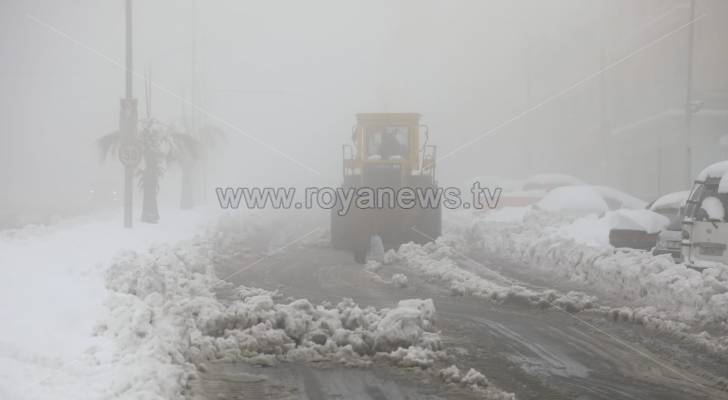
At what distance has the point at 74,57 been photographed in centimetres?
10812

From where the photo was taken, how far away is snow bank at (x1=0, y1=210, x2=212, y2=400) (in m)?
5.91

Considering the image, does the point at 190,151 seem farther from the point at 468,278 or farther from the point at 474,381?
the point at 474,381

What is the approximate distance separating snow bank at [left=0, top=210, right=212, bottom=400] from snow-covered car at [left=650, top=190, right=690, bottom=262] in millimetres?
9359

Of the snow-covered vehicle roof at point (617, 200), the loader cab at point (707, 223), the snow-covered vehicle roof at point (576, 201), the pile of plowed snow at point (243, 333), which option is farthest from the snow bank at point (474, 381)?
the snow-covered vehicle roof at point (617, 200)

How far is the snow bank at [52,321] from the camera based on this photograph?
591 cm

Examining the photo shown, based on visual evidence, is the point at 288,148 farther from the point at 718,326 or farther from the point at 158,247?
the point at 718,326

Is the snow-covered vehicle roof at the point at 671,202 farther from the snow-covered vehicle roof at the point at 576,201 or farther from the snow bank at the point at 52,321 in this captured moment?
the snow bank at the point at 52,321

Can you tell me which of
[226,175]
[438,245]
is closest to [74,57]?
[226,175]

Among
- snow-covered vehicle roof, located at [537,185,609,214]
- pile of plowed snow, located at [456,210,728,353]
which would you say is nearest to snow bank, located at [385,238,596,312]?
pile of plowed snow, located at [456,210,728,353]

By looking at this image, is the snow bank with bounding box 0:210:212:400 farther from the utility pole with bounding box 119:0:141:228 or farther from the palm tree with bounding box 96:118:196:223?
the palm tree with bounding box 96:118:196:223

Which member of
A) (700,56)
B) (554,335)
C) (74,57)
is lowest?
(554,335)

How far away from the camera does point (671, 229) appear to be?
15.2 metres

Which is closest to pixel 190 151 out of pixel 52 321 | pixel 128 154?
pixel 128 154

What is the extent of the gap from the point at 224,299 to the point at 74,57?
348 ft
